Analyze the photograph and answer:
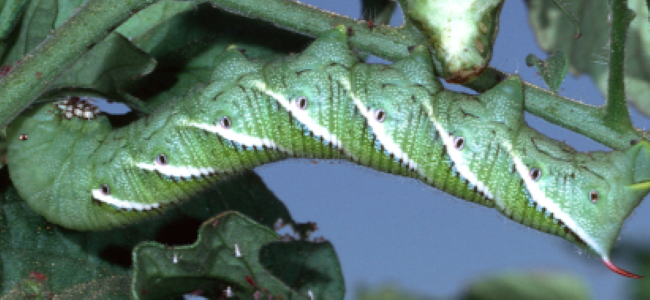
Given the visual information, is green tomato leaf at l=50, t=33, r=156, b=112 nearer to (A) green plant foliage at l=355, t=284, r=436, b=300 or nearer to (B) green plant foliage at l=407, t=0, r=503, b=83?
(B) green plant foliage at l=407, t=0, r=503, b=83

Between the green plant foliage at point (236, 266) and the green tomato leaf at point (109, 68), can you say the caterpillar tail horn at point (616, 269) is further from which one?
the green tomato leaf at point (109, 68)

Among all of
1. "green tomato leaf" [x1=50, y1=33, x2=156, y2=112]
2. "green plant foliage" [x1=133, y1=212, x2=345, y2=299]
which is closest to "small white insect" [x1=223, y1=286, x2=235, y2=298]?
"green plant foliage" [x1=133, y1=212, x2=345, y2=299]

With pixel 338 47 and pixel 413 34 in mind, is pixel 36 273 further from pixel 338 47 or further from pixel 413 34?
pixel 413 34

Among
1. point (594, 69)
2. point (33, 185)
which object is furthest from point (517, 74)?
point (33, 185)

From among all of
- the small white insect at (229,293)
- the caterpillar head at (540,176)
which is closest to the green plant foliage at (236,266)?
the small white insect at (229,293)

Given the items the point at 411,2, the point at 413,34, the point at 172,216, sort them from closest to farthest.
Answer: the point at 411,2
the point at 413,34
the point at 172,216

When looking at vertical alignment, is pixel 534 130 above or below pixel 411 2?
below

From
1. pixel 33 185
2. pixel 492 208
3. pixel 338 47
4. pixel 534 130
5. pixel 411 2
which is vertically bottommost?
pixel 33 185
